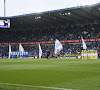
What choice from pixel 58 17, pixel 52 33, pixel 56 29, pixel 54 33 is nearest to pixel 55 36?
pixel 54 33

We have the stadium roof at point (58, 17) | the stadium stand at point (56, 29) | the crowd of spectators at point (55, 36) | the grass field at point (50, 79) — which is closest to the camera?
the grass field at point (50, 79)

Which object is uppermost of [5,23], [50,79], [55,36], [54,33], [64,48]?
[5,23]

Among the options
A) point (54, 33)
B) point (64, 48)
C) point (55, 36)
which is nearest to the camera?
point (64, 48)

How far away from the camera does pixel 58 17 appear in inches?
2427

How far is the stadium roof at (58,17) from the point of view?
2115 inches

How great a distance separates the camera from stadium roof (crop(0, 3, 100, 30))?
53719 mm

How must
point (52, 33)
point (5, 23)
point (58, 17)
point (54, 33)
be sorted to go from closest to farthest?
1. point (58, 17)
2. point (5, 23)
3. point (54, 33)
4. point (52, 33)

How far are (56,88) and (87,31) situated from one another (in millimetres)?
56340

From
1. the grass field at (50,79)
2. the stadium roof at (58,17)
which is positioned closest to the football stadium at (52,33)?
the stadium roof at (58,17)

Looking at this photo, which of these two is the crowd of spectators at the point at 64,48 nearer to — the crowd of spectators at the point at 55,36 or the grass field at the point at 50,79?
the crowd of spectators at the point at 55,36

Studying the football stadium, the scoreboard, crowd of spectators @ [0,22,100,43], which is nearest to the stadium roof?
the football stadium

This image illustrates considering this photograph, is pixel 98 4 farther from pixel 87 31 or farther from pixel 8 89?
pixel 8 89

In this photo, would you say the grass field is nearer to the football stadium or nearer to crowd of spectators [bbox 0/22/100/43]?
the football stadium

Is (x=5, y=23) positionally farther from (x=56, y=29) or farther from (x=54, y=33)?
(x=56, y=29)
